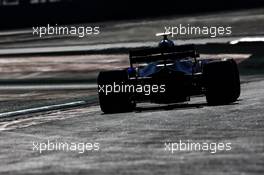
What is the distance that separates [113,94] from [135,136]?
3923 mm

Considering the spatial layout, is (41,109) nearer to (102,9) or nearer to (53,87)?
(53,87)

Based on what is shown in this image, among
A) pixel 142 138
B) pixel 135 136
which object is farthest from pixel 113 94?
pixel 142 138

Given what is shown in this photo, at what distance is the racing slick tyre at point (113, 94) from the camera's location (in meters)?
16.8

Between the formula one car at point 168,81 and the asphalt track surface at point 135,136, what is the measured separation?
0.29 meters

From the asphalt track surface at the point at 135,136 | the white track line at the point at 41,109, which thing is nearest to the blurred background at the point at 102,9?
the asphalt track surface at the point at 135,136

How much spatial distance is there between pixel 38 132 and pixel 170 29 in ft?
107

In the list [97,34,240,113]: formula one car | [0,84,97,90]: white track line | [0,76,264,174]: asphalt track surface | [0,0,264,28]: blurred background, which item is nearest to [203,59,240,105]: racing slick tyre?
[97,34,240,113]: formula one car

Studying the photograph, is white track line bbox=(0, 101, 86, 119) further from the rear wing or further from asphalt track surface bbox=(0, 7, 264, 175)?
the rear wing

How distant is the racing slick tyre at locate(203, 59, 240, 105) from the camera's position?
1620 centimetres

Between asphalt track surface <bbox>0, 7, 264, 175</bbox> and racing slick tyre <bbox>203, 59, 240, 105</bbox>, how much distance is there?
0.32 metres

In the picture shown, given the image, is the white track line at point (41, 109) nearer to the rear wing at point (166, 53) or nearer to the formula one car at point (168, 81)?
the formula one car at point (168, 81)

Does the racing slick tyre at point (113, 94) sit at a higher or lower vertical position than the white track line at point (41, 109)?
higher

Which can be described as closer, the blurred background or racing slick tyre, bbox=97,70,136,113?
racing slick tyre, bbox=97,70,136,113

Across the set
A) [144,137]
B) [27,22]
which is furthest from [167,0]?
[144,137]
